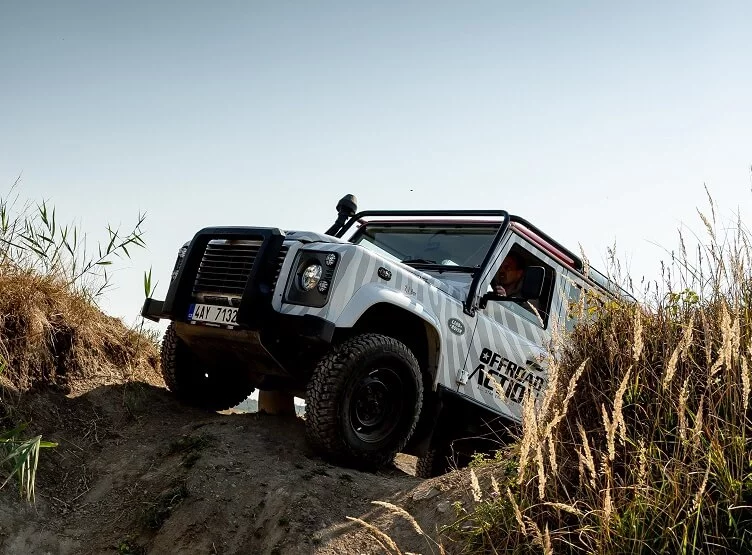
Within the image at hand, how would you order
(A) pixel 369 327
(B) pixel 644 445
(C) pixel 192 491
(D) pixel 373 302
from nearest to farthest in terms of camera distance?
1. (B) pixel 644 445
2. (C) pixel 192 491
3. (D) pixel 373 302
4. (A) pixel 369 327

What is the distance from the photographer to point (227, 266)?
523 cm

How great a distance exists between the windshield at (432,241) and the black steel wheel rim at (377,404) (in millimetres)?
1061

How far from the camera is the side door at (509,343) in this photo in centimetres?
565

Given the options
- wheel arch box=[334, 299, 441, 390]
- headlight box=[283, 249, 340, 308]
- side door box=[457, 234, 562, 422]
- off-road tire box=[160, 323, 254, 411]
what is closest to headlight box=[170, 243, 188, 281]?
off-road tire box=[160, 323, 254, 411]

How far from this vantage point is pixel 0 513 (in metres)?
4.58

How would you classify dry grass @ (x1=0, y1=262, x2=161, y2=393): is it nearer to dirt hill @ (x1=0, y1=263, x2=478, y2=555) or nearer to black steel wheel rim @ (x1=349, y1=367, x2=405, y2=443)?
dirt hill @ (x1=0, y1=263, x2=478, y2=555)

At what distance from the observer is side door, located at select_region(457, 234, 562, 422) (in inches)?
223

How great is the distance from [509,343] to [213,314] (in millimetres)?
2119

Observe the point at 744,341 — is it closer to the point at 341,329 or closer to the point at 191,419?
the point at 341,329

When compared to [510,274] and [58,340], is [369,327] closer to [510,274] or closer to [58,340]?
[510,274]

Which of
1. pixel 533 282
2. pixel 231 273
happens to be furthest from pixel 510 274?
pixel 231 273

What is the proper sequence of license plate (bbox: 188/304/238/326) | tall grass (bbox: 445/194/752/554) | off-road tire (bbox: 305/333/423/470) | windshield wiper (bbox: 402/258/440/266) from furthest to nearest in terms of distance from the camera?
1. windshield wiper (bbox: 402/258/440/266)
2. license plate (bbox: 188/304/238/326)
3. off-road tire (bbox: 305/333/423/470)
4. tall grass (bbox: 445/194/752/554)

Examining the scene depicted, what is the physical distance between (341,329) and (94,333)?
7.56 feet

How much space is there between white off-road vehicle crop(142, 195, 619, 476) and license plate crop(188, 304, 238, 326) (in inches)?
0.4
